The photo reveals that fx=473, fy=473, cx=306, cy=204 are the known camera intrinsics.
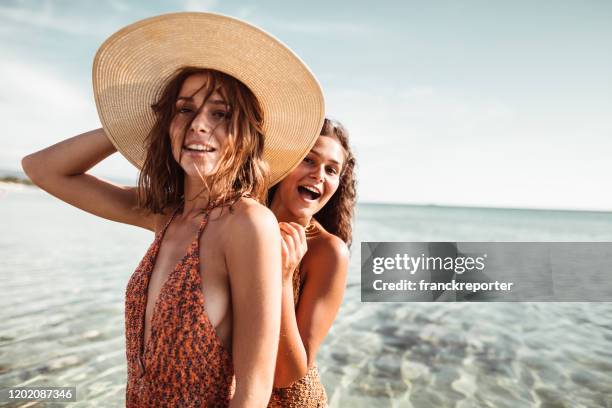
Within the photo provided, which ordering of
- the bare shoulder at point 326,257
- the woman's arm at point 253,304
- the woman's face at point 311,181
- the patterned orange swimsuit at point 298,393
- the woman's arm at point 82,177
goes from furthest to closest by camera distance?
1. the woman's face at point 311,181
2. the bare shoulder at point 326,257
3. the patterned orange swimsuit at point 298,393
4. the woman's arm at point 82,177
5. the woman's arm at point 253,304

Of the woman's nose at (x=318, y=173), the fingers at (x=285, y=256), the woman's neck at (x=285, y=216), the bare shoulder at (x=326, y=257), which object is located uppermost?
the woman's nose at (x=318, y=173)

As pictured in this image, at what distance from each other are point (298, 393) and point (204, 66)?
1734 mm

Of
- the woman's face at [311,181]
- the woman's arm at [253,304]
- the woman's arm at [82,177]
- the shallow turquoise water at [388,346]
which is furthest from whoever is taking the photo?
the shallow turquoise water at [388,346]

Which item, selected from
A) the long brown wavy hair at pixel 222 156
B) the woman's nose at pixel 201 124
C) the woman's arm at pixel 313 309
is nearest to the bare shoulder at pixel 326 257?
the woman's arm at pixel 313 309

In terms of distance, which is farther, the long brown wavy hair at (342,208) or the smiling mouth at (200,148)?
the long brown wavy hair at (342,208)

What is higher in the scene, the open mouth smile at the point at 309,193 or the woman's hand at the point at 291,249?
the open mouth smile at the point at 309,193

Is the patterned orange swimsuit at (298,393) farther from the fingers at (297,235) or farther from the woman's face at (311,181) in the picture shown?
the fingers at (297,235)

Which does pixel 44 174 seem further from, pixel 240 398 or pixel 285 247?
pixel 240 398

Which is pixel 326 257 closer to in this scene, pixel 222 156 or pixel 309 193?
pixel 309 193

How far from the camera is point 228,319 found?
1.67 m

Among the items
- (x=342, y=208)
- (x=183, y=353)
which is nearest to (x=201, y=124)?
(x=183, y=353)

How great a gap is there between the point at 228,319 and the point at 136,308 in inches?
→ 15.7

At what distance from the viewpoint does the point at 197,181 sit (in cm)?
204

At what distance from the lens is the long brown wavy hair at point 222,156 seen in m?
1.89
